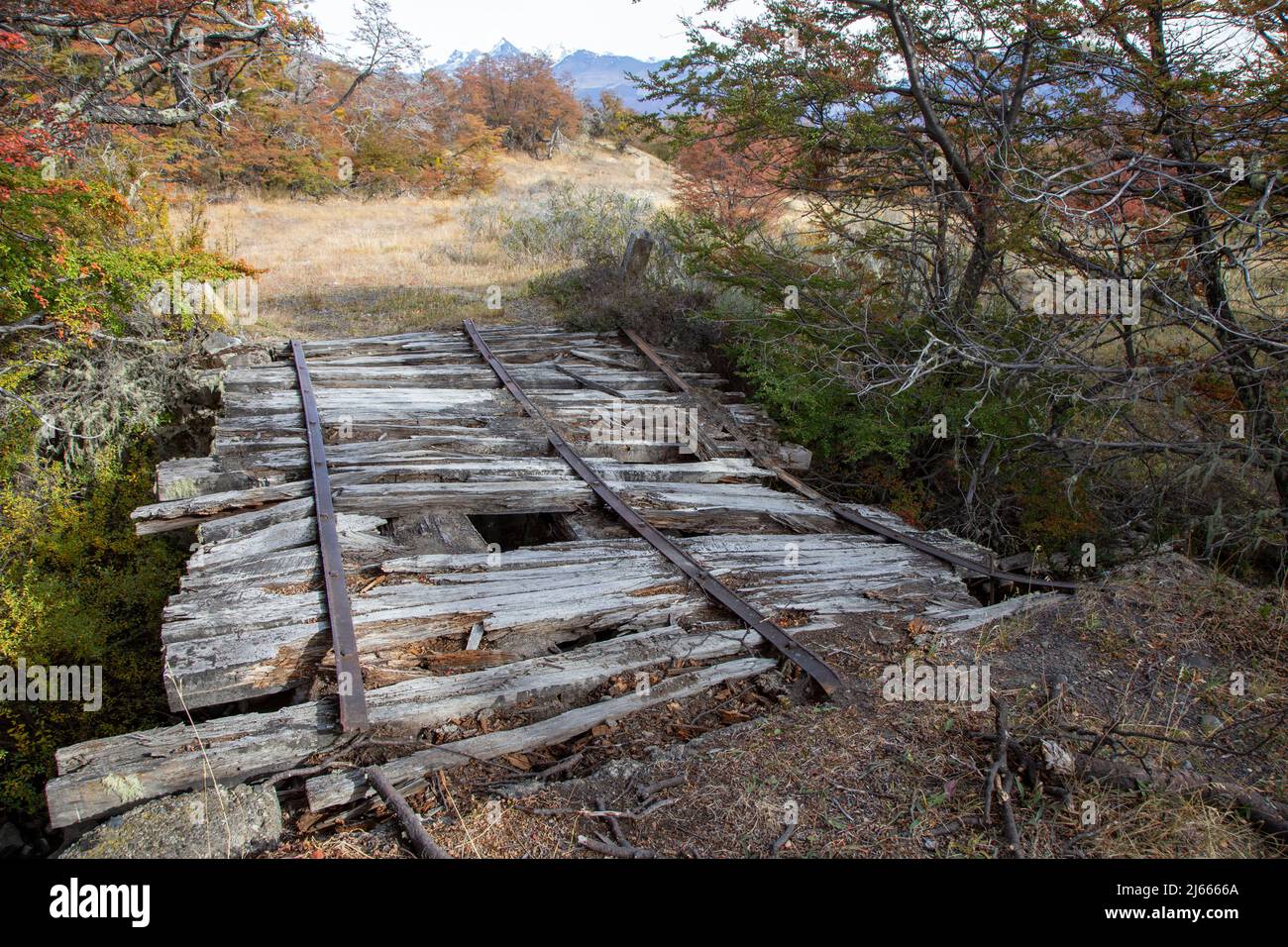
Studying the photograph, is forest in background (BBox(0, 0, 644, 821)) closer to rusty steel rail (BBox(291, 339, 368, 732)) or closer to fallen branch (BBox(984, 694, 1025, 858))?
rusty steel rail (BBox(291, 339, 368, 732))

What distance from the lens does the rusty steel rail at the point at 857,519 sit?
6207 mm

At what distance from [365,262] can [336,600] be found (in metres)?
11.9

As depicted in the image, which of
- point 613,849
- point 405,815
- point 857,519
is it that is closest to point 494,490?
point 857,519

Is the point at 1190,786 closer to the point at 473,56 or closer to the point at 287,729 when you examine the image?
the point at 287,729

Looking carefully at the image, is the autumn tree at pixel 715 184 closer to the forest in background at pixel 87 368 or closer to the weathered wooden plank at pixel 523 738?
the forest in background at pixel 87 368

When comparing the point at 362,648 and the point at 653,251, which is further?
the point at 653,251

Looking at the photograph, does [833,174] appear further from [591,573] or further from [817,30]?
[591,573]

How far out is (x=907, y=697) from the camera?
434 cm

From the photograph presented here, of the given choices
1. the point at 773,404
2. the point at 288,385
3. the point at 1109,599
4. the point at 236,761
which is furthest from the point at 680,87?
the point at 236,761

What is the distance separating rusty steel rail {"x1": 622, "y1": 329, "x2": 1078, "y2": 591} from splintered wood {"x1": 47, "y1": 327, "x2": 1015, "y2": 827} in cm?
13

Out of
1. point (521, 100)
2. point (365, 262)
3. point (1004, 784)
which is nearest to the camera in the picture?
point (1004, 784)

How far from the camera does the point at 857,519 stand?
6.96 m

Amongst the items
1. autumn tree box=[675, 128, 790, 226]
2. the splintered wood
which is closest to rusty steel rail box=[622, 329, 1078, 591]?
the splintered wood

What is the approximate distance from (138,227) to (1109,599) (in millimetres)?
10709
